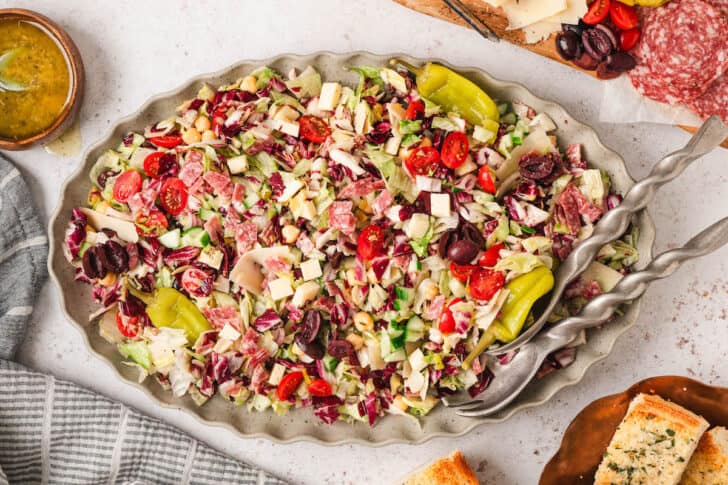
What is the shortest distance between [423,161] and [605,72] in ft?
3.87

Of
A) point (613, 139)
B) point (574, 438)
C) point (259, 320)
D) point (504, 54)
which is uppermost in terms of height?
point (504, 54)

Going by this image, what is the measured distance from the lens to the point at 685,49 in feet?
13.5

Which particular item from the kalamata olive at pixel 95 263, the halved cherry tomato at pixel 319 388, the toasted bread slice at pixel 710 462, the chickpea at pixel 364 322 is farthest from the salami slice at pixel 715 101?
the kalamata olive at pixel 95 263

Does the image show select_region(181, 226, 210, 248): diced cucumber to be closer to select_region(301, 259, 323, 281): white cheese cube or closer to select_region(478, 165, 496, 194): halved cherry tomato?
select_region(301, 259, 323, 281): white cheese cube

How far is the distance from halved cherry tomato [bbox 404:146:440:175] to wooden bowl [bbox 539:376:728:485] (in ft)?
4.81

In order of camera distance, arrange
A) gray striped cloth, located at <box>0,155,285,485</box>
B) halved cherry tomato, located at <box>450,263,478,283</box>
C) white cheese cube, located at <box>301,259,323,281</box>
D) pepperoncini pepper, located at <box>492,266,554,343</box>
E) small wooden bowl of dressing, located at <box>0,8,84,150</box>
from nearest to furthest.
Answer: pepperoncini pepper, located at <box>492,266,554,343</box> → halved cherry tomato, located at <box>450,263,478,283</box> → white cheese cube, located at <box>301,259,323,281</box> → small wooden bowl of dressing, located at <box>0,8,84,150</box> → gray striped cloth, located at <box>0,155,285,485</box>

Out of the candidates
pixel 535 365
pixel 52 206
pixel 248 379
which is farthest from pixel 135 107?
pixel 535 365

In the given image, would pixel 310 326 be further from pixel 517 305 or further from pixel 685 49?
pixel 685 49

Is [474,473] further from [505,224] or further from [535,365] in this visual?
[505,224]

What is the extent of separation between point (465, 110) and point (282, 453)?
7.28 feet

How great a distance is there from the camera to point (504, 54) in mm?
4410

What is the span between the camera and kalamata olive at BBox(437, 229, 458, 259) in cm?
391

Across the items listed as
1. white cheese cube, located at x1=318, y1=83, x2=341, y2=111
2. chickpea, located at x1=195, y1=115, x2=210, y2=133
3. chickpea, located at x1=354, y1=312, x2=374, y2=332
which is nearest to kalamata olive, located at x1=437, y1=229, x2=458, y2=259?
chickpea, located at x1=354, y1=312, x2=374, y2=332

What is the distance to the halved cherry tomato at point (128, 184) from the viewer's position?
13.7 ft
